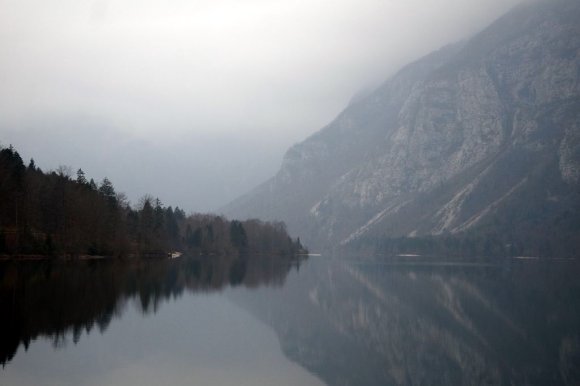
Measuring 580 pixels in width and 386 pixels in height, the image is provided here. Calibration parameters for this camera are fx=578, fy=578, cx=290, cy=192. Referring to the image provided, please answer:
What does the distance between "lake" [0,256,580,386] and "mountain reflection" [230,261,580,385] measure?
3.0 inches

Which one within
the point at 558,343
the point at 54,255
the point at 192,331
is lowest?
the point at 558,343

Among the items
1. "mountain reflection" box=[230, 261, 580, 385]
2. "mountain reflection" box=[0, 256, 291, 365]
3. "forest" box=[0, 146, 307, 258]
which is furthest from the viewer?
"forest" box=[0, 146, 307, 258]

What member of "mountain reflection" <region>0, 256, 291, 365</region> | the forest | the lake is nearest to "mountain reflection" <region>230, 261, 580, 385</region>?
the lake

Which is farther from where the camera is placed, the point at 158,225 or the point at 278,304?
the point at 158,225

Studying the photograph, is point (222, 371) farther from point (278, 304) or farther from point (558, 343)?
point (278, 304)

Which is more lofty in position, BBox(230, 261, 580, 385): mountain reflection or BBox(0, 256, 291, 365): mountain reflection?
BBox(0, 256, 291, 365): mountain reflection

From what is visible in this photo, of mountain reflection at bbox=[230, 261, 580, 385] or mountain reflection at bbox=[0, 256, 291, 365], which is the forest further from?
mountain reflection at bbox=[230, 261, 580, 385]

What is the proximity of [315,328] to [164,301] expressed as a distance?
463 inches

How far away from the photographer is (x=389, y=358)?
2469 centimetres

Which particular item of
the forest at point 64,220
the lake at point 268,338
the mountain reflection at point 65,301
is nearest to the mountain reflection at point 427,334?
the lake at point 268,338

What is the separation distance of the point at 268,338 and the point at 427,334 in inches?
335

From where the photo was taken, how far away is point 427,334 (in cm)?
3067

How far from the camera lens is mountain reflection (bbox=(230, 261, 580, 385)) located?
22016mm

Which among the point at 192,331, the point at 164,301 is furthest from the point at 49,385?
the point at 164,301
